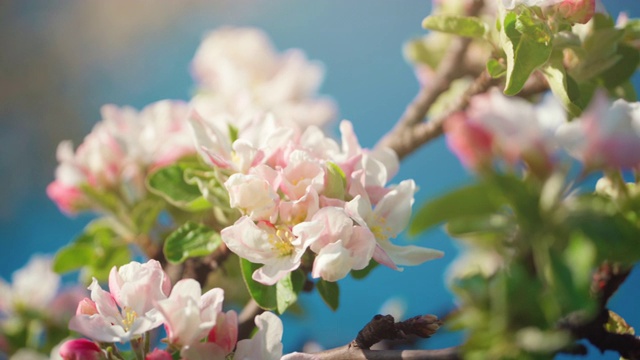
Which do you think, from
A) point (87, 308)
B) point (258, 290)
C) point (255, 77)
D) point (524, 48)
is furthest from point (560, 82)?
point (255, 77)

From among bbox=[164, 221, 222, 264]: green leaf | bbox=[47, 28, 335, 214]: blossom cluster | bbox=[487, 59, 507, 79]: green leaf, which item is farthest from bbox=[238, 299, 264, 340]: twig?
bbox=[487, 59, 507, 79]: green leaf

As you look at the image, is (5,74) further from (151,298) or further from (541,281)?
(541,281)

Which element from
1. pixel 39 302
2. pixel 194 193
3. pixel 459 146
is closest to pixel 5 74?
pixel 39 302

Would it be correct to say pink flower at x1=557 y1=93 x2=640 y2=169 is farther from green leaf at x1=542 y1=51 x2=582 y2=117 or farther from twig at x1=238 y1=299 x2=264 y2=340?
twig at x1=238 y1=299 x2=264 y2=340

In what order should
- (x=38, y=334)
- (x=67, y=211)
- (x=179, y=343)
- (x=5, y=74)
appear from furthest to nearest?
(x=5, y=74)
(x=38, y=334)
(x=67, y=211)
(x=179, y=343)

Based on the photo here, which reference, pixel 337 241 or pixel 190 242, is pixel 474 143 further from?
pixel 190 242

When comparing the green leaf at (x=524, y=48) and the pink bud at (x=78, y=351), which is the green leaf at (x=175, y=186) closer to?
the pink bud at (x=78, y=351)
